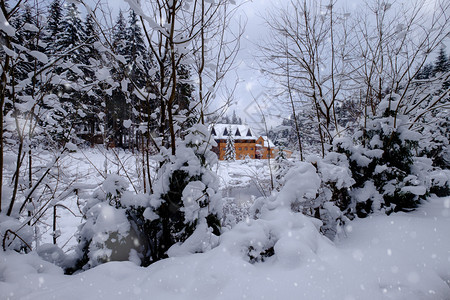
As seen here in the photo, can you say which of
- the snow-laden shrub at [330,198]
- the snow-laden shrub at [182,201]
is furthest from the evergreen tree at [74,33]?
the snow-laden shrub at [330,198]

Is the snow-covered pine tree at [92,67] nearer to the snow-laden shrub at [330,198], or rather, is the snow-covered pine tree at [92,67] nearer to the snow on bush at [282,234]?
the snow on bush at [282,234]

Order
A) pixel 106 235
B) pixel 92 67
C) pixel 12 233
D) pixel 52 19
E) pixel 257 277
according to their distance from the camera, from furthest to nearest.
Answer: pixel 52 19 → pixel 92 67 → pixel 106 235 → pixel 12 233 → pixel 257 277

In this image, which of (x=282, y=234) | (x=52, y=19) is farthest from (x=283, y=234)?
(x=52, y=19)

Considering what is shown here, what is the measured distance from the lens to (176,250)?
6.77 feet

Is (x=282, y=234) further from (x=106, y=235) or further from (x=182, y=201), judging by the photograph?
(x=106, y=235)

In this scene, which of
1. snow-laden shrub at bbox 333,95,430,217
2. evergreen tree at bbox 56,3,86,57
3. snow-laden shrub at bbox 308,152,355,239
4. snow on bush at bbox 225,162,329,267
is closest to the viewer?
snow on bush at bbox 225,162,329,267

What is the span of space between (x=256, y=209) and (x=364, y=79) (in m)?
3.22

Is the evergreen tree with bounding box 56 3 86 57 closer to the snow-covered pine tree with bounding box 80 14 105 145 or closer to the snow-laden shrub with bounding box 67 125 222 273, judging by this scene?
the snow-covered pine tree with bounding box 80 14 105 145

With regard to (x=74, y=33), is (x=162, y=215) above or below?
below

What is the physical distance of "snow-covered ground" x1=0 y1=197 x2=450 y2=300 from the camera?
53.8 inches

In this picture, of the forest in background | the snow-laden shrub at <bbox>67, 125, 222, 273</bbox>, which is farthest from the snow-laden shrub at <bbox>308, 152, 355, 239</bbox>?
the snow-laden shrub at <bbox>67, 125, 222, 273</bbox>

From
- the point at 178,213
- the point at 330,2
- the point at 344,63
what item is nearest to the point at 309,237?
the point at 178,213

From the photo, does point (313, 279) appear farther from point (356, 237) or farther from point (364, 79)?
point (364, 79)

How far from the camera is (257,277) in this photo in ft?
4.90
